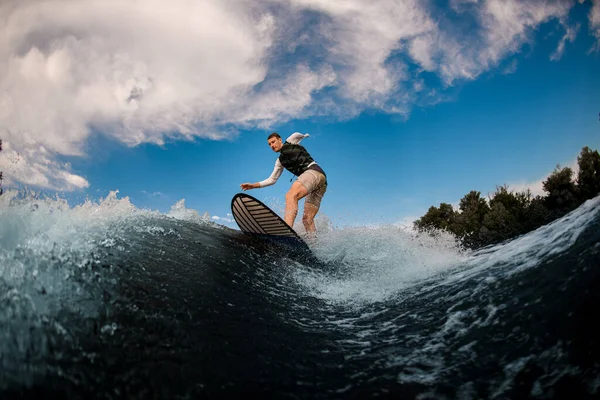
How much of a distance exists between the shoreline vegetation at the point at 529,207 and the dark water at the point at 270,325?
44.4 ft

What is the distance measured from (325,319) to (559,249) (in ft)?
6.98

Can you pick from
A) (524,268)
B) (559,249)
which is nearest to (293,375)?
(524,268)

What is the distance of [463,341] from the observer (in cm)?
225

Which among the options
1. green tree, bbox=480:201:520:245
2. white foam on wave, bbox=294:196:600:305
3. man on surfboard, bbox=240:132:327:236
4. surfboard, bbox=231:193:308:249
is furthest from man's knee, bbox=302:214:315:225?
green tree, bbox=480:201:520:245

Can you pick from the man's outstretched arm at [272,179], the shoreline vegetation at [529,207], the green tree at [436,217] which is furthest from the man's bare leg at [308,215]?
the green tree at [436,217]

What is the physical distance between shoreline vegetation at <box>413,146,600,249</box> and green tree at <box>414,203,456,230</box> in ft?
8.20

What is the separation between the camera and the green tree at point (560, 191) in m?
17.3

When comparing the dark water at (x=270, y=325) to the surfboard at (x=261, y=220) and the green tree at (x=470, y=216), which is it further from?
the green tree at (x=470, y=216)

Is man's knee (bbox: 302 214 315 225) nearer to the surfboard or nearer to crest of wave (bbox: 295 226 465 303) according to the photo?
crest of wave (bbox: 295 226 465 303)

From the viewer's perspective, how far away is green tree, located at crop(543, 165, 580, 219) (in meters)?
17.3

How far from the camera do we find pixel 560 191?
1791 centimetres

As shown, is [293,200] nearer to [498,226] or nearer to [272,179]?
[272,179]

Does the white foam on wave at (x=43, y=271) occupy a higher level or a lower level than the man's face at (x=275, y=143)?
lower

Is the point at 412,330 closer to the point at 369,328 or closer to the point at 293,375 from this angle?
the point at 369,328
